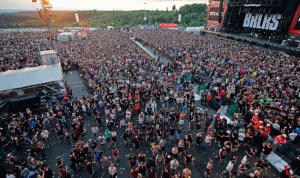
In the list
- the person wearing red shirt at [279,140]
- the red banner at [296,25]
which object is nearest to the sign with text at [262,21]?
the red banner at [296,25]

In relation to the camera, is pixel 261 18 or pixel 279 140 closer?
pixel 279 140

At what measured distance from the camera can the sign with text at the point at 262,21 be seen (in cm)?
2625

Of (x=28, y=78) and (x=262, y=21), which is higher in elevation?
(x=262, y=21)

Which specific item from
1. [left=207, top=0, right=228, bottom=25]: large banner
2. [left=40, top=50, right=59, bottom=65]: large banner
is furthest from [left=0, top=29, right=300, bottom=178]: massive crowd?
[left=207, top=0, right=228, bottom=25]: large banner

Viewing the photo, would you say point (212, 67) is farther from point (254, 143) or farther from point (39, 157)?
point (39, 157)

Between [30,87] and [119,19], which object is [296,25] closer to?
[30,87]

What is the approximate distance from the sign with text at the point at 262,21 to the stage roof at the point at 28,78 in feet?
110

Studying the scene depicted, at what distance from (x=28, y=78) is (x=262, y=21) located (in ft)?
122

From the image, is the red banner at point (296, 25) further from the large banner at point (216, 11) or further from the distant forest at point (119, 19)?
the distant forest at point (119, 19)

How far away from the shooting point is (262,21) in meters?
28.7

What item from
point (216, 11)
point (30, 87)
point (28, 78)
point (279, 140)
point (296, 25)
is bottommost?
point (279, 140)

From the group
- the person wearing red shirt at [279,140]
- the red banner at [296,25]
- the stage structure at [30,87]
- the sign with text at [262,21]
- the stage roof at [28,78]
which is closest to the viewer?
the person wearing red shirt at [279,140]

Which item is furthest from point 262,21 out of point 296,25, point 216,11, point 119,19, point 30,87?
point 119,19

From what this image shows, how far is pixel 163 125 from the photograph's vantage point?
10.7 meters
